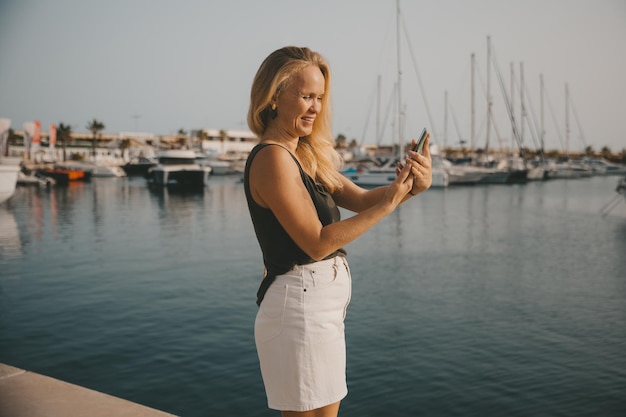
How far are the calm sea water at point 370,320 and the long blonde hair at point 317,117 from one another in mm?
4726

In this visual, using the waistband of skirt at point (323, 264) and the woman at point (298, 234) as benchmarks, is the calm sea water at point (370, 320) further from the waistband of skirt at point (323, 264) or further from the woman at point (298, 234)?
the waistband of skirt at point (323, 264)

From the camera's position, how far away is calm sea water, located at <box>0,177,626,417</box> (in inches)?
270

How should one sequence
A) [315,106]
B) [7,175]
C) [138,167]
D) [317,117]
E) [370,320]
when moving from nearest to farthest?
[315,106], [317,117], [370,320], [7,175], [138,167]

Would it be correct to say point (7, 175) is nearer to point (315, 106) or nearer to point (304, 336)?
point (315, 106)

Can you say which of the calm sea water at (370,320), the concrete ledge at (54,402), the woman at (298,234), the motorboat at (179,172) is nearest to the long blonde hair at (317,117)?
the woman at (298,234)

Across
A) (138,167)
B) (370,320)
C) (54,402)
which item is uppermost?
(138,167)

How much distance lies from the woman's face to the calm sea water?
4.90 meters

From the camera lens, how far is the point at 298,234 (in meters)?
1.93

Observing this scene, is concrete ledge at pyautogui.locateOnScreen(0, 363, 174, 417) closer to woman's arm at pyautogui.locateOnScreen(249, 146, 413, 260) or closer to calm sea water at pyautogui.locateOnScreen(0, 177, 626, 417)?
woman's arm at pyautogui.locateOnScreen(249, 146, 413, 260)

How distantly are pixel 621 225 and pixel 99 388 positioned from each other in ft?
79.2

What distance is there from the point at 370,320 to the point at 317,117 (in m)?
8.17

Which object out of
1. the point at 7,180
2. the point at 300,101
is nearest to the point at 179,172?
the point at 7,180

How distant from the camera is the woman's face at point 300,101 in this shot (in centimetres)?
207

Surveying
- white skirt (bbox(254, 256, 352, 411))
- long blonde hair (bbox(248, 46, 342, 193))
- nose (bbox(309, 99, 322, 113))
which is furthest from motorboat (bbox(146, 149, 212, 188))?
white skirt (bbox(254, 256, 352, 411))
